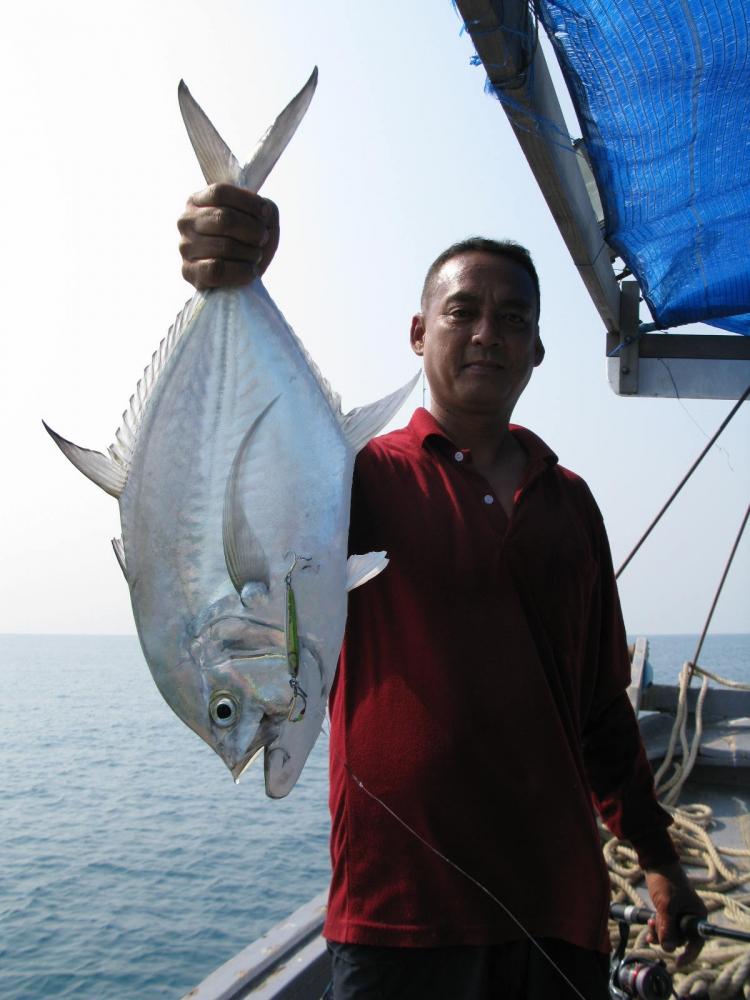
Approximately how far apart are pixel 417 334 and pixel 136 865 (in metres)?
10.4

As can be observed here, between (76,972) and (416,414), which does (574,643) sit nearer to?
(416,414)

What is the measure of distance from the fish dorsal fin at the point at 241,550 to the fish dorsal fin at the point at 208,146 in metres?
0.61

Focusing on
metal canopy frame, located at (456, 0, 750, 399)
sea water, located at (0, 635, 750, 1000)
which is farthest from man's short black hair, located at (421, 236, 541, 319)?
sea water, located at (0, 635, 750, 1000)

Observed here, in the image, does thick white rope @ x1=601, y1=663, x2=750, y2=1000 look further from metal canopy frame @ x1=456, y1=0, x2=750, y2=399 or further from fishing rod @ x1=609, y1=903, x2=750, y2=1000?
metal canopy frame @ x1=456, y1=0, x2=750, y2=399

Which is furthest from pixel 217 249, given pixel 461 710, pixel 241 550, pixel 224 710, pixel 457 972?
pixel 457 972

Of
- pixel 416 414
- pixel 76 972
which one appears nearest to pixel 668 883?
pixel 416 414

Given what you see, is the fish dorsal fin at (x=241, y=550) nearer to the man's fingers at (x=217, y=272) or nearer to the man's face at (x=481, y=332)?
the man's fingers at (x=217, y=272)

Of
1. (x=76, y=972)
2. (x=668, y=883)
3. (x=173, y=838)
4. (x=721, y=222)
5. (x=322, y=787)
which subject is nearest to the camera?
(x=668, y=883)

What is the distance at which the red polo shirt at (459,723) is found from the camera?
133 cm

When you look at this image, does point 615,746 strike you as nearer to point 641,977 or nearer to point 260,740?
point 641,977

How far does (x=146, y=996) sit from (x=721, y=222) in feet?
23.8

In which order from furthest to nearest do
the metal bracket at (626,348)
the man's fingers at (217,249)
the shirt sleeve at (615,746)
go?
the metal bracket at (626,348)
the shirt sleeve at (615,746)
the man's fingers at (217,249)

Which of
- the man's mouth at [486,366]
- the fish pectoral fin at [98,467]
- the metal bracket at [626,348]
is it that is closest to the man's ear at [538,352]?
the man's mouth at [486,366]

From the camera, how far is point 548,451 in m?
1.79
